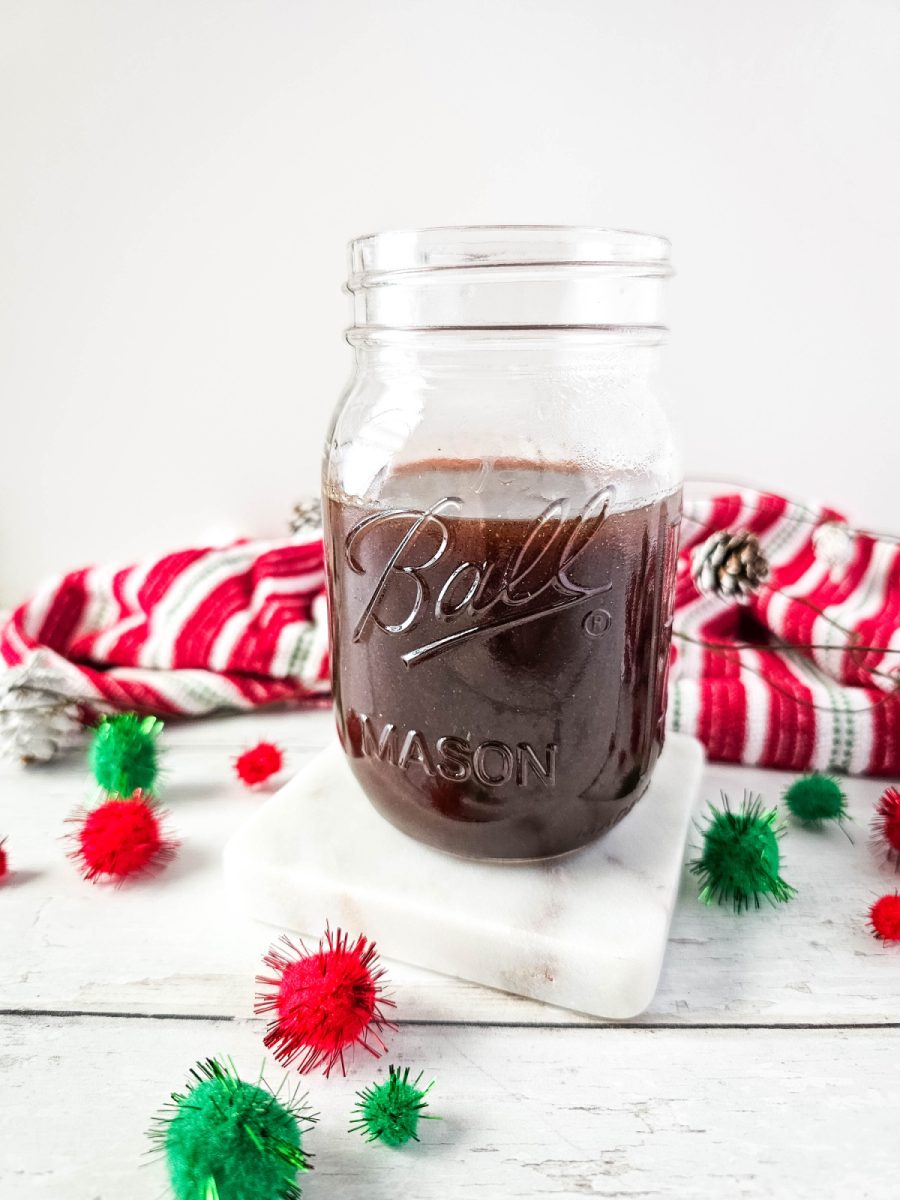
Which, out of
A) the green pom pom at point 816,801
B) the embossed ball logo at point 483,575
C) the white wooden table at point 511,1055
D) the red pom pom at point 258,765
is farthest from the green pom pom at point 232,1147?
the green pom pom at point 816,801

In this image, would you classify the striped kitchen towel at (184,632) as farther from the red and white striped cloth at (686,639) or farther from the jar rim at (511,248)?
the jar rim at (511,248)

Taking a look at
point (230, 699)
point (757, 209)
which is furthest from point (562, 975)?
point (757, 209)

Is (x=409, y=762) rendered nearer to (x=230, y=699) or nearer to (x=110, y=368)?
(x=230, y=699)

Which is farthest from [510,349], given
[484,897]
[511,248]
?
[484,897]

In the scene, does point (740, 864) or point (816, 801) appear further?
point (816, 801)

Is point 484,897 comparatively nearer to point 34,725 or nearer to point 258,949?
point 258,949
